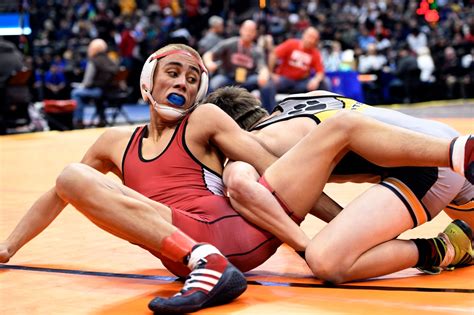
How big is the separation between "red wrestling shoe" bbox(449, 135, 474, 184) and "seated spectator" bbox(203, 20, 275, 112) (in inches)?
303

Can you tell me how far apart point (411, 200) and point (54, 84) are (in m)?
10.5

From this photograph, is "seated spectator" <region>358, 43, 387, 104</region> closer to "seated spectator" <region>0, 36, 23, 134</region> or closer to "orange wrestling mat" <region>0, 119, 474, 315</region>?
"seated spectator" <region>0, 36, 23, 134</region>

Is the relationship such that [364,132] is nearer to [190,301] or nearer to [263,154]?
[263,154]

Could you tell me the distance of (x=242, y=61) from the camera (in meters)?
10.5

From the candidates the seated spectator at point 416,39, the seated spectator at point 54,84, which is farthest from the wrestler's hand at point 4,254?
the seated spectator at point 416,39

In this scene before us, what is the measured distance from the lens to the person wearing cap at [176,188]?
268 centimetres

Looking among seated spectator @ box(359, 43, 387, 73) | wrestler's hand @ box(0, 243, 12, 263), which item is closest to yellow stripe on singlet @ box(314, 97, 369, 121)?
wrestler's hand @ box(0, 243, 12, 263)

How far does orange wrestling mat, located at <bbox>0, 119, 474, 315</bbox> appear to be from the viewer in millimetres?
2600

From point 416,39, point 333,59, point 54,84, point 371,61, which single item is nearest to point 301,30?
point 416,39

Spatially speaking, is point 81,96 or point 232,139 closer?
point 232,139

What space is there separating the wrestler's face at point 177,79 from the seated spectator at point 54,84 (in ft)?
31.2

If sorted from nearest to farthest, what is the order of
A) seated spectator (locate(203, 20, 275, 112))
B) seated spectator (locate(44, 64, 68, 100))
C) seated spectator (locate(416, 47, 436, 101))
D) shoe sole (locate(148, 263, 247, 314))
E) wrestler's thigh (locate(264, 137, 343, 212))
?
shoe sole (locate(148, 263, 247, 314)) → wrestler's thigh (locate(264, 137, 343, 212)) → seated spectator (locate(203, 20, 275, 112)) → seated spectator (locate(44, 64, 68, 100)) → seated spectator (locate(416, 47, 436, 101))

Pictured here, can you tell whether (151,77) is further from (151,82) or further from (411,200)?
(411,200)

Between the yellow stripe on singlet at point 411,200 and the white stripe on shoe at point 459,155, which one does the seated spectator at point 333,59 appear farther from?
the white stripe on shoe at point 459,155
